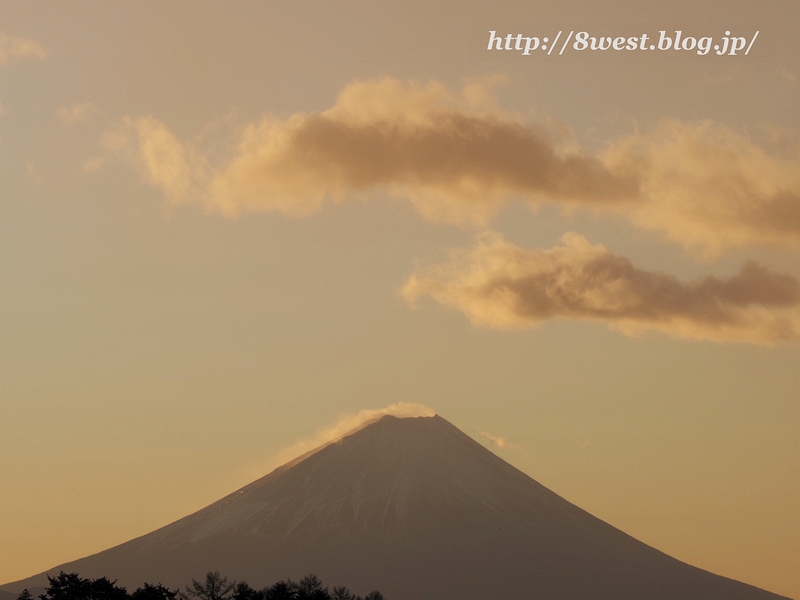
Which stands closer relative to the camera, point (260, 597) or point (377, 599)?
point (260, 597)

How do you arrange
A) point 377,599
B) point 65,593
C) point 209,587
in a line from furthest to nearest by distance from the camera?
point 377,599
point 209,587
point 65,593

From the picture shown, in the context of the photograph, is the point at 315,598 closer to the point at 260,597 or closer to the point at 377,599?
the point at 260,597

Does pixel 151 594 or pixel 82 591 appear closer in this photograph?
pixel 151 594

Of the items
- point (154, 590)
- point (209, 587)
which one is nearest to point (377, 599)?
point (209, 587)

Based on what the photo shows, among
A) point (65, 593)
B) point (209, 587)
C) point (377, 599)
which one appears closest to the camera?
point (65, 593)

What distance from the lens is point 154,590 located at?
90.3 meters

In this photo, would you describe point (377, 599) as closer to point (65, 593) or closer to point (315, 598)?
point (315, 598)

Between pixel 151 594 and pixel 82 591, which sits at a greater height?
pixel 82 591

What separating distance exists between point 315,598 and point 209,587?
1247 cm

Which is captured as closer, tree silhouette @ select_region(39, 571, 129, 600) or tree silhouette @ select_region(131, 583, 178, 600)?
tree silhouette @ select_region(131, 583, 178, 600)

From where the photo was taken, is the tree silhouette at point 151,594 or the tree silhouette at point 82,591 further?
the tree silhouette at point 82,591

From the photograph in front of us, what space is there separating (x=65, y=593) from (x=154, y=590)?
680 centimetres

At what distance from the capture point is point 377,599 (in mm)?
111062

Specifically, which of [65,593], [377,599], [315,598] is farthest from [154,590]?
[377,599]
